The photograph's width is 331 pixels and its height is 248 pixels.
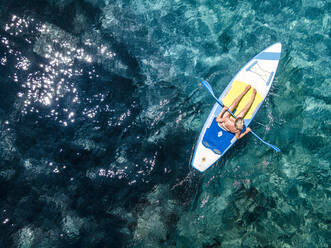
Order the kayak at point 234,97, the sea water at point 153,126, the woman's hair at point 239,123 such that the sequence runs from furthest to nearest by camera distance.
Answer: the kayak at point 234,97
the sea water at point 153,126
the woman's hair at point 239,123

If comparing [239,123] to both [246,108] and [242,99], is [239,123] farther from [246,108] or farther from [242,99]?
[242,99]

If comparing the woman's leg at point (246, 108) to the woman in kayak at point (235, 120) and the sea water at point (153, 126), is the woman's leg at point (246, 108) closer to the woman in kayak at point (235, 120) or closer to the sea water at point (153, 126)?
the woman in kayak at point (235, 120)

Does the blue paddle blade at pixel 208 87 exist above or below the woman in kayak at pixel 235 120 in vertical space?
above

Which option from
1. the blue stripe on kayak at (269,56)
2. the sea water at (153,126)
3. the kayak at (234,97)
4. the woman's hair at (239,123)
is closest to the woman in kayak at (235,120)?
the woman's hair at (239,123)

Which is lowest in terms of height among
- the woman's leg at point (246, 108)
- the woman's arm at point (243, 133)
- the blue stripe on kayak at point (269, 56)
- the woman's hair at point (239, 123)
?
the woman's arm at point (243, 133)

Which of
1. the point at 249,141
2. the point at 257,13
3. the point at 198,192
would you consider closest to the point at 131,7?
the point at 257,13

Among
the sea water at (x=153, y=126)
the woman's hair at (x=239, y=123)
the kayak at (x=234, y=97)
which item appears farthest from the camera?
the kayak at (x=234, y=97)
